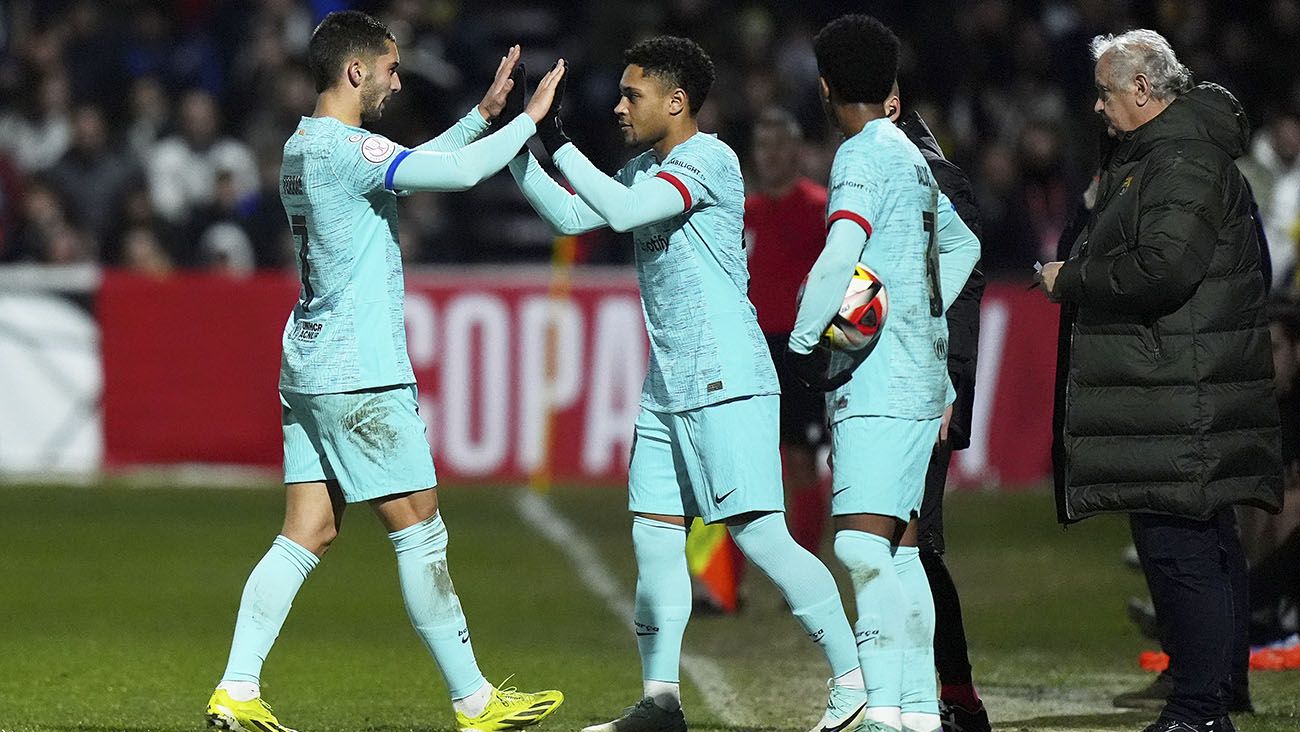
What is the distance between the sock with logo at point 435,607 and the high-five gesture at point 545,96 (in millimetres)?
1328

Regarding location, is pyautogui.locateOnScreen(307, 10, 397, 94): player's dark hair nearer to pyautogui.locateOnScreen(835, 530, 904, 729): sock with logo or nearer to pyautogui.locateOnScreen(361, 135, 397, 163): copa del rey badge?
pyautogui.locateOnScreen(361, 135, 397, 163): copa del rey badge

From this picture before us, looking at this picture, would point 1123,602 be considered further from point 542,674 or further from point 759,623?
point 542,674

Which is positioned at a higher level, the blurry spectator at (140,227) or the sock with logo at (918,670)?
the blurry spectator at (140,227)

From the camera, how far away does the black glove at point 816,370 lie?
19.0ft

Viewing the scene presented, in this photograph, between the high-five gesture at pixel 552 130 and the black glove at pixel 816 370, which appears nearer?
the black glove at pixel 816 370

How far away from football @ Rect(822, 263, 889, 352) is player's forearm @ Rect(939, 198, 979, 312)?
16.9 inches

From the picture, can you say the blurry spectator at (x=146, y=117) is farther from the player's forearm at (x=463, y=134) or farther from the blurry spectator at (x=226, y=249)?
the player's forearm at (x=463, y=134)

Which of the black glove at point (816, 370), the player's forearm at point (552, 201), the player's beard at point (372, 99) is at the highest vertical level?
the player's beard at point (372, 99)

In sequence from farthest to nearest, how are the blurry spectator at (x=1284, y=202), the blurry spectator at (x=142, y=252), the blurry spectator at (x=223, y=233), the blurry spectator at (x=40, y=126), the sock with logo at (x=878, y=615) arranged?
the blurry spectator at (x=40, y=126)
the blurry spectator at (x=223, y=233)
the blurry spectator at (x=142, y=252)
the blurry spectator at (x=1284, y=202)
the sock with logo at (x=878, y=615)

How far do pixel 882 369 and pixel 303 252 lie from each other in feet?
6.12

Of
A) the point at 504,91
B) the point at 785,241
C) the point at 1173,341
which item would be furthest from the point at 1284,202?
the point at 504,91

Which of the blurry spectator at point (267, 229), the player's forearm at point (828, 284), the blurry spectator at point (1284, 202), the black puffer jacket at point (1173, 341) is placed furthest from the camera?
the blurry spectator at point (267, 229)

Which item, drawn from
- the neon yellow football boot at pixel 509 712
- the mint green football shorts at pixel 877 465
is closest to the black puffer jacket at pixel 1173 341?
the mint green football shorts at pixel 877 465

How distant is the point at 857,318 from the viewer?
5.74 meters
